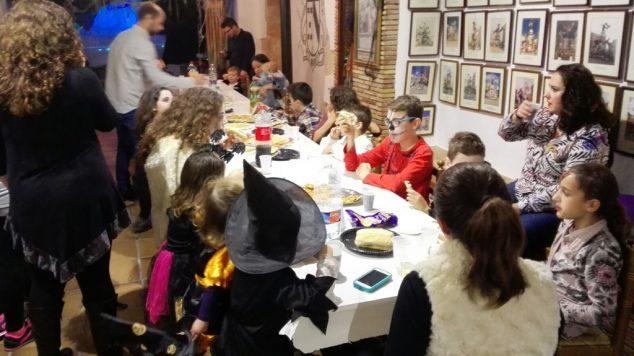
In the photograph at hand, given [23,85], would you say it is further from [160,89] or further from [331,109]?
[331,109]

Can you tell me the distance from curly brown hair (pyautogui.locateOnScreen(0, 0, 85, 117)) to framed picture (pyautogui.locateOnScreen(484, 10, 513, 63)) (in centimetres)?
326

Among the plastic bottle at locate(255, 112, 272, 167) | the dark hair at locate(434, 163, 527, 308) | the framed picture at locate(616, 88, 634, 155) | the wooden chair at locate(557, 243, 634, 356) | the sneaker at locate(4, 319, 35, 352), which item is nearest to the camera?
the dark hair at locate(434, 163, 527, 308)

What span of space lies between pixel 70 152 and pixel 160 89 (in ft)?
4.48

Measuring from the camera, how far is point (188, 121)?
2742mm

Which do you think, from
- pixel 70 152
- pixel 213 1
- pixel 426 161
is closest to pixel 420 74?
pixel 426 161

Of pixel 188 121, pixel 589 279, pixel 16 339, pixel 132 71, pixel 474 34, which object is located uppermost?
pixel 474 34

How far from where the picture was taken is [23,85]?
5.92 feet

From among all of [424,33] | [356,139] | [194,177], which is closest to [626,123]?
[356,139]

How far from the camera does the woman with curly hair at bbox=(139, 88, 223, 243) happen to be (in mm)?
2652

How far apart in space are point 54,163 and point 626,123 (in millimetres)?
3079

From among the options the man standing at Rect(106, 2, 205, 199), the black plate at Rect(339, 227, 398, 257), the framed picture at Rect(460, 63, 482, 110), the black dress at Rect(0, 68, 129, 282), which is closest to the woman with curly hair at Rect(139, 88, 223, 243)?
the black dress at Rect(0, 68, 129, 282)

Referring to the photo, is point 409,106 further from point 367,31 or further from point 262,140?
point 367,31

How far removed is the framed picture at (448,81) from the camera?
15.3 feet

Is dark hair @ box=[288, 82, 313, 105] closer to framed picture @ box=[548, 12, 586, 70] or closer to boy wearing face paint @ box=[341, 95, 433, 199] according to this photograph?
boy wearing face paint @ box=[341, 95, 433, 199]
